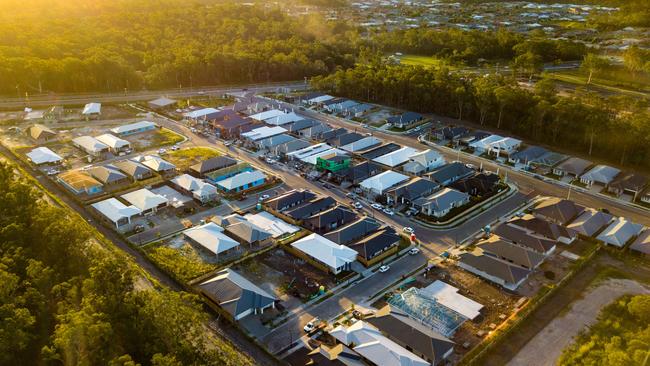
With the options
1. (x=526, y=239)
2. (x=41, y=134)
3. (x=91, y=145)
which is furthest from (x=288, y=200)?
(x=41, y=134)

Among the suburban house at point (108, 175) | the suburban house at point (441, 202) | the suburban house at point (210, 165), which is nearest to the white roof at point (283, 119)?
the suburban house at point (210, 165)

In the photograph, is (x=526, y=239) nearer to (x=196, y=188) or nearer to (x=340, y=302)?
(x=340, y=302)

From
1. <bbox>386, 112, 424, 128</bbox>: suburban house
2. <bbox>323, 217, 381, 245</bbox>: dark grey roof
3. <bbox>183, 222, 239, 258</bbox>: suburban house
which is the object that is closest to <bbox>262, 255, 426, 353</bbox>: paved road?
<bbox>323, 217, 381, 245</bbox>: dark grey roof

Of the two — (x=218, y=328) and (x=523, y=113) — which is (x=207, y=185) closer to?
(x=218, y=328)

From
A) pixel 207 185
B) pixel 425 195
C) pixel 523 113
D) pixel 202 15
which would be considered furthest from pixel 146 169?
pixel 202 15

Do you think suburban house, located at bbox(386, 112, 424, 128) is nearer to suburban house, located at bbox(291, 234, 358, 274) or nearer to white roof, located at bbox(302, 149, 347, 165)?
white roof, located at bbox(302, 149, 347, 165)
